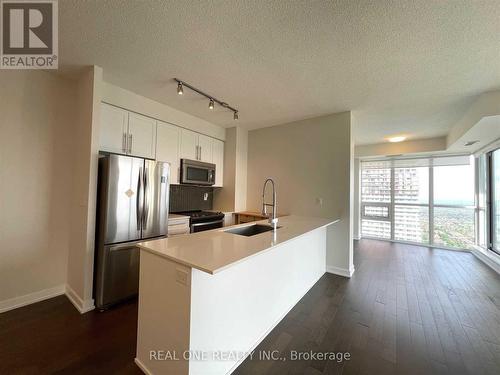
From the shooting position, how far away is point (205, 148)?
3.95 meters

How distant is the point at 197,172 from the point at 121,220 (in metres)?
1.62

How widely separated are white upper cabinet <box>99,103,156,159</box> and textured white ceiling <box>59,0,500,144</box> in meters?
0.37

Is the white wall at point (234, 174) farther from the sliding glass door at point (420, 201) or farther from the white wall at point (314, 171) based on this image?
the sliding glass door at point (420, 201)

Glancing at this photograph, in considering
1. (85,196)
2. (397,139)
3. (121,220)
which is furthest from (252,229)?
(397,139)

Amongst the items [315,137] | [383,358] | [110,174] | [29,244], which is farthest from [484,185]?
[29,244]

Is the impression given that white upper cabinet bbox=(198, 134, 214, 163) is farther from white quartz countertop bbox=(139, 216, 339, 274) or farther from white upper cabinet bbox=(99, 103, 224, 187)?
white quartz countertop bbox=(139, 216, 339, 274)

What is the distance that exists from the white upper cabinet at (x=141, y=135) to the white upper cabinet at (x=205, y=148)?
91 centimetres

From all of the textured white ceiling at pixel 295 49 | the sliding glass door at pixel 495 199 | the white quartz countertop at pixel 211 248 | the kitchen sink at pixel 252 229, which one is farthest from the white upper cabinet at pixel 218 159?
the sliding glass door at pixel 495 199

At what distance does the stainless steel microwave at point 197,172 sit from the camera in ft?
11.4

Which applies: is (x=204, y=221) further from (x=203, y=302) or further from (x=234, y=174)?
(x=203, y=302)

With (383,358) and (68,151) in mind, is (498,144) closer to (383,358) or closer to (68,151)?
(383,358)

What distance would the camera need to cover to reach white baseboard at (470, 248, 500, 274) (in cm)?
358

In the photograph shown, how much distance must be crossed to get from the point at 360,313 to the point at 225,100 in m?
3.23

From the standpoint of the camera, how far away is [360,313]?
225 cm
